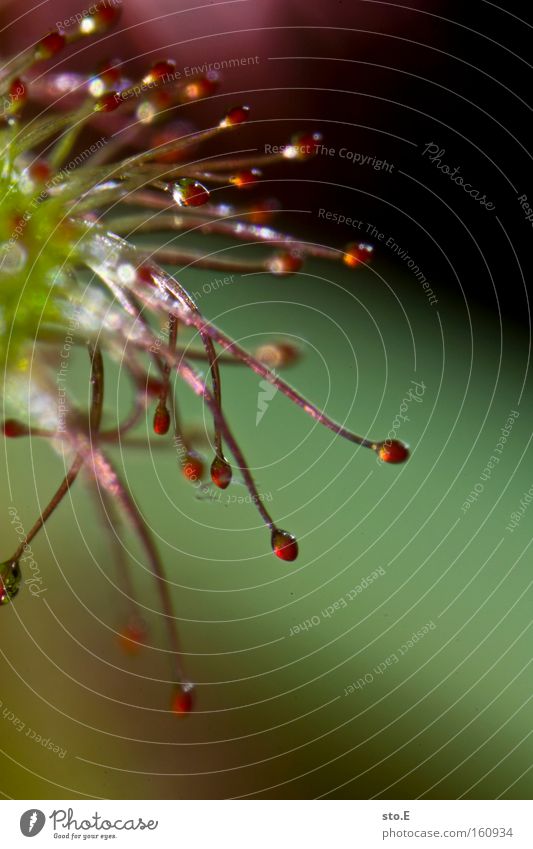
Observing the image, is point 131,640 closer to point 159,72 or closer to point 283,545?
point 283,545

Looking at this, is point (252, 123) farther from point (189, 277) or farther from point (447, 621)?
point (447, 621)

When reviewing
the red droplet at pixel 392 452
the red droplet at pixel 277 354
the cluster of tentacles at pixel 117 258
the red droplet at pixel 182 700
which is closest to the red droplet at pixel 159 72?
the cluster of tentacles at pixel 117 258

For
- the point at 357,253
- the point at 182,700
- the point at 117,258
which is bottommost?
the point at 182,700

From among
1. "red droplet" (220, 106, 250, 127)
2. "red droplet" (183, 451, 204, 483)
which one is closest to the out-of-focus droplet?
"red droplet" (220, 106, 250, 127)

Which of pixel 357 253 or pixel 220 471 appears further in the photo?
pixel 357 253

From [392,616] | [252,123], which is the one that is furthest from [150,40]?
[392,616]

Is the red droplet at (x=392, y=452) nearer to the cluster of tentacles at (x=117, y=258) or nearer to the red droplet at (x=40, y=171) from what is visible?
the cluster of tentacles at (x=117, y=258)

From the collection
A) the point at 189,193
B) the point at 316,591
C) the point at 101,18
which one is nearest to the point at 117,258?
the point at 189,193
